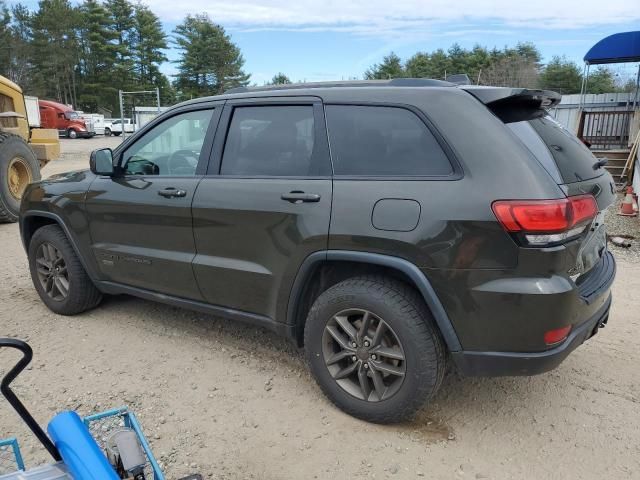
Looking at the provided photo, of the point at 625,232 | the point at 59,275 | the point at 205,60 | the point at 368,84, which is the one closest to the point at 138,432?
the point at 368,84

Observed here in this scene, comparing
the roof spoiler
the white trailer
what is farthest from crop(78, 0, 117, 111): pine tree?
the roof spoiler

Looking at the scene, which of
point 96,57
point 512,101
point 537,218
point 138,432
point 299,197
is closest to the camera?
point 138,432

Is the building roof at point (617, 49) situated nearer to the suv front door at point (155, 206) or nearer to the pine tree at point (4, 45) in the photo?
the suv front door at point (155, 206)

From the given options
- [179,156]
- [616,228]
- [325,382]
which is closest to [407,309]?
[325,382]

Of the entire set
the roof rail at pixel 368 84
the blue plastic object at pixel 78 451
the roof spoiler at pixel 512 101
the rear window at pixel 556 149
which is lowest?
the blue plastic object at pixel 78 451

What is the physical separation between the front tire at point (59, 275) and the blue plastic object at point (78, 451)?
2.65 m

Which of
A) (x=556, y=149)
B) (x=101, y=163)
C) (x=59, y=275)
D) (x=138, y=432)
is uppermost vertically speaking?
(x=556, y=149)

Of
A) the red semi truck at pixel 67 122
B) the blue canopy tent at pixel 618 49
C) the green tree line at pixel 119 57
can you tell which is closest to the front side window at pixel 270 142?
the blue canopy tent at pixel 618 49

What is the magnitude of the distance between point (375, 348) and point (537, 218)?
3.44 feet

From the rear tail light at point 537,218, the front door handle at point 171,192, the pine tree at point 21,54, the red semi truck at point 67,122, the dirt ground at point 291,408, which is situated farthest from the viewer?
the pine tree at point 21,54

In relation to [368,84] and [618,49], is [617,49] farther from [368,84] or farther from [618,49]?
[368,84]

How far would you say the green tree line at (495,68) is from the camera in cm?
4597

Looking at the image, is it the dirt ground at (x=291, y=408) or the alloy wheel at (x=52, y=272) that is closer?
the dirt ground at (x=291, y=408)

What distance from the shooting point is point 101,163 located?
3740 millimetres
